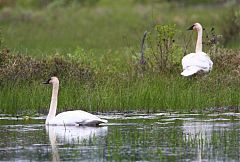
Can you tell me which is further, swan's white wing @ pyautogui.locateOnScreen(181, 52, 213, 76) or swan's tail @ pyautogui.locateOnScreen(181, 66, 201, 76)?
swan's white wing @ pyautogui.locateOnScreen(181, 52, 213, 76)

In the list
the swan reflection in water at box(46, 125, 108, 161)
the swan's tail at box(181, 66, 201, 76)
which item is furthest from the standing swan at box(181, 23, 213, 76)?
the swan reflection in water at box(46, 125, 108, 161)

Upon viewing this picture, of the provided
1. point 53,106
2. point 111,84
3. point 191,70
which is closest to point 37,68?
point 111,84

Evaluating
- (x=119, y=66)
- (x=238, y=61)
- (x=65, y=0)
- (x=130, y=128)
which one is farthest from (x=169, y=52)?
(x=65, y=0)

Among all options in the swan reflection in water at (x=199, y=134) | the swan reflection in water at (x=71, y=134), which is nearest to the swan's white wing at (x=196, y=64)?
the swan reflection in water at (x=199, y=134)

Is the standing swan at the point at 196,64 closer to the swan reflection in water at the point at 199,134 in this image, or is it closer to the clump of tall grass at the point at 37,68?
the clump of tall grass at the point at 37,68

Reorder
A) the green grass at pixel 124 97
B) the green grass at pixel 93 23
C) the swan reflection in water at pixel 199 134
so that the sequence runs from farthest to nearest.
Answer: the green grass at pixel 93 23 < the green grass at pixel 124 97 < the swan reflection in water at pixel 199 134

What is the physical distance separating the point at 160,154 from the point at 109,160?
0.76 m

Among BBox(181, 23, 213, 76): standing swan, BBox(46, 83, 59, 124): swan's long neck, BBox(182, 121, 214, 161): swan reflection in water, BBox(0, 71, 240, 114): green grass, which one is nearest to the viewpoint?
BBox(182, 121, 214, 161): swan reflection in water

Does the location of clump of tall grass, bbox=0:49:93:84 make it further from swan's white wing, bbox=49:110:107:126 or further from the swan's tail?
swan's white wing, bbox=49:110:107:126

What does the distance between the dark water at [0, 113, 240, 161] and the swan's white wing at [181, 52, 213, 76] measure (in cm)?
313

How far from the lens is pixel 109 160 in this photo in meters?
13.1

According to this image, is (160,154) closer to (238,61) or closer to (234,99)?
(234,99)

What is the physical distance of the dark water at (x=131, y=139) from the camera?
44.0 feet

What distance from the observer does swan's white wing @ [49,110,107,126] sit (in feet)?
54.0
